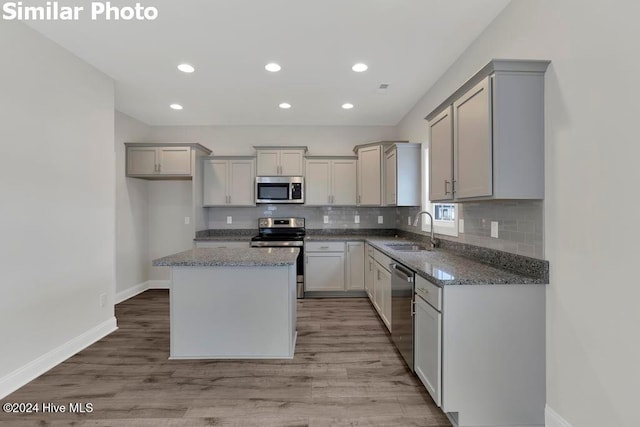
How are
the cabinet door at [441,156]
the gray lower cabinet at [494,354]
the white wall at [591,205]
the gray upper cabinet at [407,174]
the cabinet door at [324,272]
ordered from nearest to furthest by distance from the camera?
the white wall at [591,205]
the gray lower cabinet at [494,354]
the cabinet door at [441,156]
the gray upper cabinet at [407,174]
the cabinet door at [324,272]

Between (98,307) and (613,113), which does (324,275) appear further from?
(613,113)

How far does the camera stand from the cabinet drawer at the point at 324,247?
15.4 feet

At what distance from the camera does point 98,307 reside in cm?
320

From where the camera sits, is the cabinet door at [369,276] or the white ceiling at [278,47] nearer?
the white ceiling at [278,47]

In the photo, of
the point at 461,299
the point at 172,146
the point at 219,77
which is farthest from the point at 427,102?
the point at 172,146

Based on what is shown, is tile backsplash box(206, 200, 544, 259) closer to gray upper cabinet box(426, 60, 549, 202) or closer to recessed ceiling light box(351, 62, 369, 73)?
gray upper cabinet box(426, 60, 549, 202)

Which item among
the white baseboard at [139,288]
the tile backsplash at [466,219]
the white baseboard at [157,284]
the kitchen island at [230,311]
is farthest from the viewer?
the white baseboard at [157,284]

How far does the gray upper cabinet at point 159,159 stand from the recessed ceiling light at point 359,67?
2816mm

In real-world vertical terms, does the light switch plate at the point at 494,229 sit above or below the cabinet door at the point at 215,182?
below

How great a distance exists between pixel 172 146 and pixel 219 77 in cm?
187

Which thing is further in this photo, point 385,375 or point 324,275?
point 324,275

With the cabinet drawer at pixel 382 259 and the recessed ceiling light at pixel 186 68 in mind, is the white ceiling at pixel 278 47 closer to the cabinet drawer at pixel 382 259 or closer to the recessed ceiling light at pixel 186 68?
the recessed ceiling light at pixel 186 68

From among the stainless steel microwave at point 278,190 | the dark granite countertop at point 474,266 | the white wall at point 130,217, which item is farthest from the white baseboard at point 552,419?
the white wall at point 130,217

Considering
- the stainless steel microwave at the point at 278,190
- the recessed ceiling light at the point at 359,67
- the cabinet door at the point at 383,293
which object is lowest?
the cabinet door at the point at 383,293
